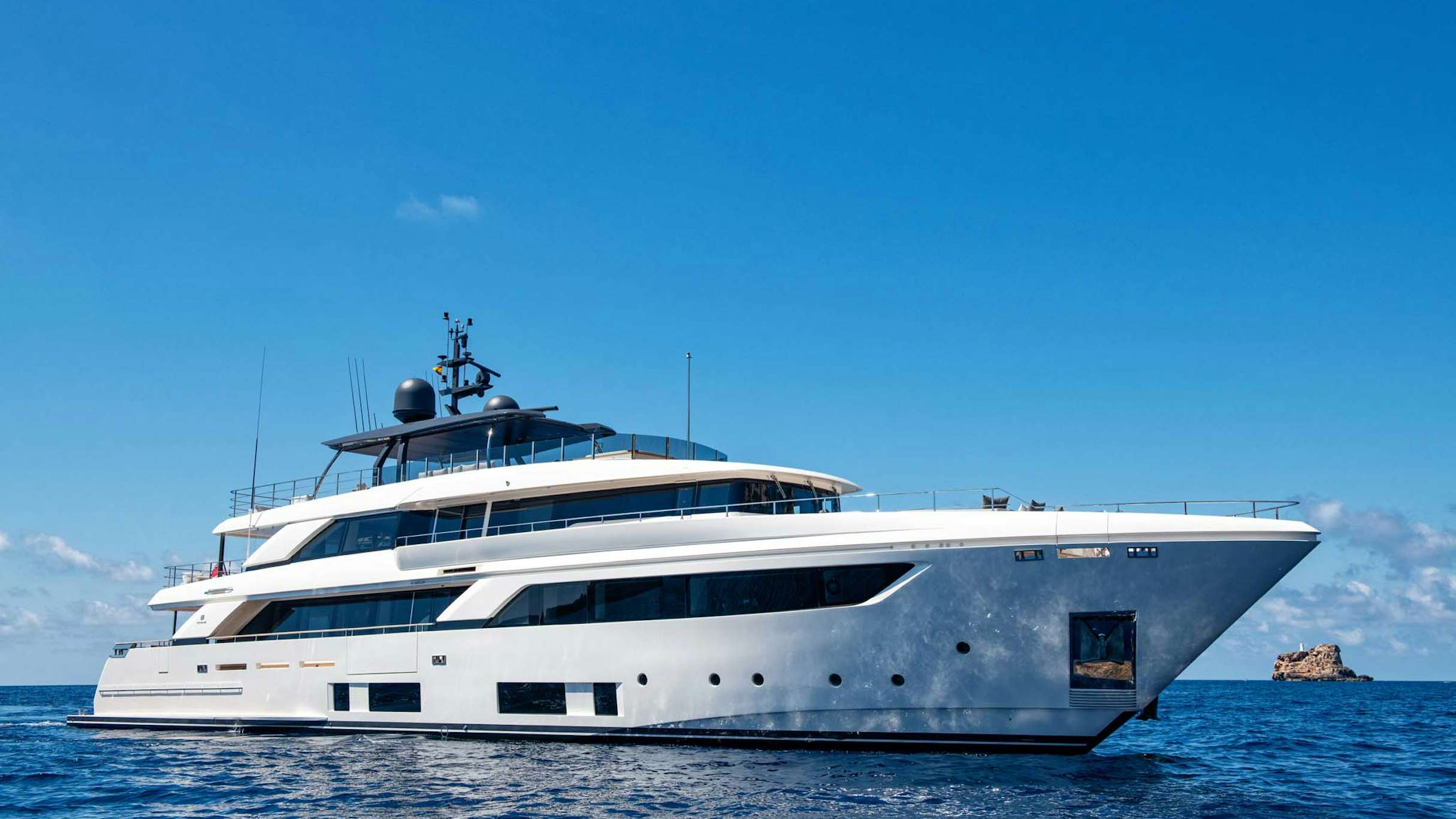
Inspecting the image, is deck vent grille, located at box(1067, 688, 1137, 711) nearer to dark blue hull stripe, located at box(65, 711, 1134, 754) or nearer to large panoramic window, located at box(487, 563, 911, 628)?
dark blue hull stripe, located at box(65, 711, 1134, 754)

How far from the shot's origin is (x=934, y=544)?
53.8ft

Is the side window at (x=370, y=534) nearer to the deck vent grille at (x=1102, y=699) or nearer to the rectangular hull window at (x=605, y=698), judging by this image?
the rectangular hull window at (x=605, y=698)

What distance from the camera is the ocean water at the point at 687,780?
13.2 metres

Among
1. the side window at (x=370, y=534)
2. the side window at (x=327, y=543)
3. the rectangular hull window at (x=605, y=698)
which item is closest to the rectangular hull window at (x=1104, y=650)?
the rectangular hull window at (x=605, y=698)

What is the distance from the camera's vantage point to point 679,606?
17.7 metres

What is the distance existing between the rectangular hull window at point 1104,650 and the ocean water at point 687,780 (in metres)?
1.20

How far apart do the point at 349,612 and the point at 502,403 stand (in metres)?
5.66

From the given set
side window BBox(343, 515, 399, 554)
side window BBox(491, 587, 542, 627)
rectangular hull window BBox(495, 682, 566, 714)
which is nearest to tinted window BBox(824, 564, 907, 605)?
rectangular hull window BBox(495, 682, 566, 714)

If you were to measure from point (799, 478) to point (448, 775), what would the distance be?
298 inches

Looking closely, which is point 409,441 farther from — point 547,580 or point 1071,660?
point 1071,660

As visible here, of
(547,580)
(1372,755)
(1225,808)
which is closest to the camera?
(1225,808)

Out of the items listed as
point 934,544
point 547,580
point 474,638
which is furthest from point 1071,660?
point 474,638

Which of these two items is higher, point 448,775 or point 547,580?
point 547,580

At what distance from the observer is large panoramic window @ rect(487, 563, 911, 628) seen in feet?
54.9
